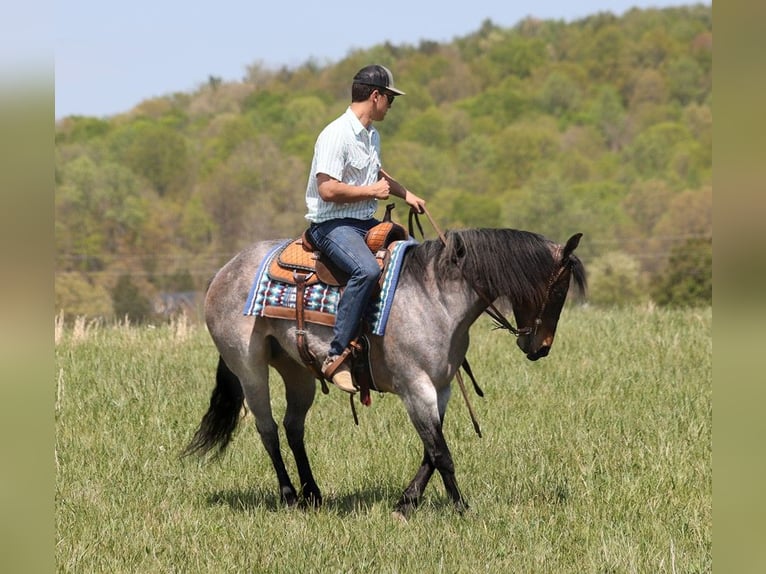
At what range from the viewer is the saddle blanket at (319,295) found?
6.17 m

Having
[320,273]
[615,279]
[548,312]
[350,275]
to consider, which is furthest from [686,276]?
[350,275]

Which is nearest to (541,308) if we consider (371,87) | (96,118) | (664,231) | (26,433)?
(371,87)

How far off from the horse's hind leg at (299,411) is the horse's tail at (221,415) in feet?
1.25

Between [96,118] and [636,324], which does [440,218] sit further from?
[636,324]

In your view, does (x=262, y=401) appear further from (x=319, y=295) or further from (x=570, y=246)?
(x=570, y=246)

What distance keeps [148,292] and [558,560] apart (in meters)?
78.7

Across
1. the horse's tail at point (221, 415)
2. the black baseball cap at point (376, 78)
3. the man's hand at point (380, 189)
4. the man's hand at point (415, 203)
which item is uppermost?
the black baseball cap at point (376, 78)

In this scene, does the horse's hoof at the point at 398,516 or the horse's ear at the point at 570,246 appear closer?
the horse's ear at the point at 570,246

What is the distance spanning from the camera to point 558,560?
5363 mm

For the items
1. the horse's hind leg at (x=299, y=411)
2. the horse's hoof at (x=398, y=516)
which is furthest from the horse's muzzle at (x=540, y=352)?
the horse's hind leg at (x=299, y=411)

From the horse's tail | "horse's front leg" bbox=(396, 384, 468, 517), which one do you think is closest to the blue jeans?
"horse's front leg" bbox=(396, 384, 468, 517)

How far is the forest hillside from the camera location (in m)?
90.9

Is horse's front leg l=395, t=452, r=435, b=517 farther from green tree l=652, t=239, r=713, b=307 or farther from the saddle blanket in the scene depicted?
green tree l=652, t=239, r=713, b=307

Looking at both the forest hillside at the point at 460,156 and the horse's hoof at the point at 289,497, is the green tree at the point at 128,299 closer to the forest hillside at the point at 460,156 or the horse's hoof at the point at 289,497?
the forest hillside at the point at 460,156
